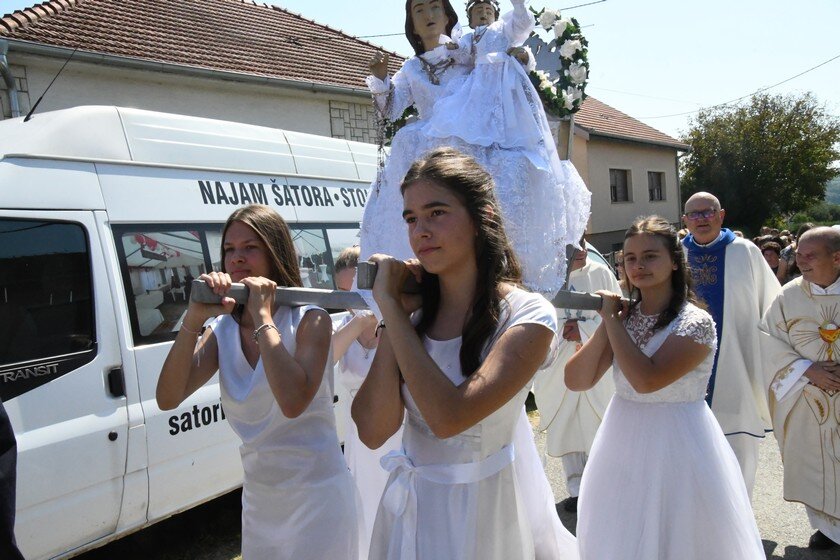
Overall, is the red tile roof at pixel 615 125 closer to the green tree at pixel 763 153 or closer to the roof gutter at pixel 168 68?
the green tree at pixel 763 153

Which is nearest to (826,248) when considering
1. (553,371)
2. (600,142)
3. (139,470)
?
(553,371)

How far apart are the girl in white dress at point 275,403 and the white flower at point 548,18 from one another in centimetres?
152

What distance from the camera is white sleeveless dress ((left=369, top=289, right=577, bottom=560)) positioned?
1919 millimetres

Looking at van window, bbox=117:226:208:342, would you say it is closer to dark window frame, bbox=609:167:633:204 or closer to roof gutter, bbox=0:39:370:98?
roof gutter, bbox=0:39:370:98

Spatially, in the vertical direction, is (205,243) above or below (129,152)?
below

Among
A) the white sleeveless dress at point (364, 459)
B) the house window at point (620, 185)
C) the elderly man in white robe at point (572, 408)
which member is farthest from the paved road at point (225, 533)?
the house window at point (620, 185)

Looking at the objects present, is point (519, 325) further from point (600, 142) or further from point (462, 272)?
point (600, 142)

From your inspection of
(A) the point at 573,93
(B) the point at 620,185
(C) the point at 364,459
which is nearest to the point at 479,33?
(A) the point at 573,93

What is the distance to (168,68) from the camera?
1097 centimetres

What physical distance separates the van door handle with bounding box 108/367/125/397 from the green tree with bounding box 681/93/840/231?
33487 mm

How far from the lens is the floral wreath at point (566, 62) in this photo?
3.21 m

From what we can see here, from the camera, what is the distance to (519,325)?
190 cm

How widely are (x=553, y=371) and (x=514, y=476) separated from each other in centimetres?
408

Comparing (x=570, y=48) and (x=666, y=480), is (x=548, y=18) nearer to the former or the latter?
(x=570, y=48)
